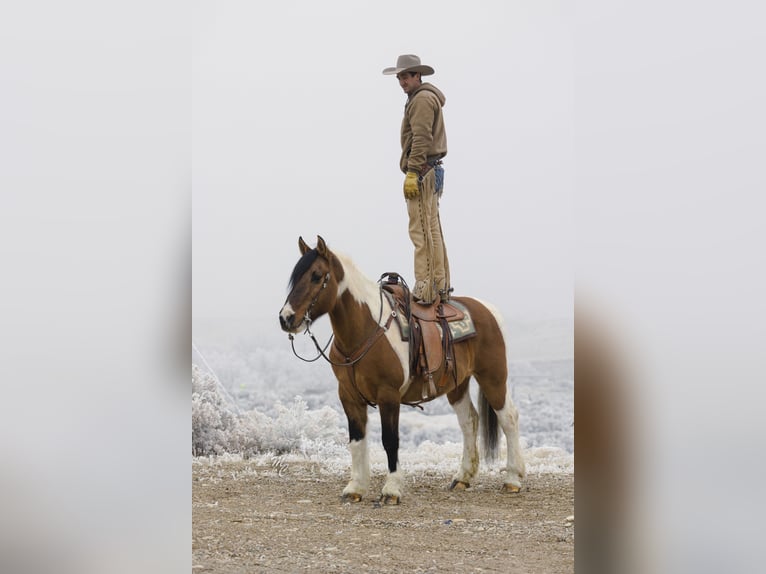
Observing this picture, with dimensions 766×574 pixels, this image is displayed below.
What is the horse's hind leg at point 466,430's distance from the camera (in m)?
4.61

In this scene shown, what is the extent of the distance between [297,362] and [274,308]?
34cm

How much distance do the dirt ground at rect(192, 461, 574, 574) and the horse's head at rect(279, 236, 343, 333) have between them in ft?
2.97

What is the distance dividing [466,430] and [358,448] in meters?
0.61

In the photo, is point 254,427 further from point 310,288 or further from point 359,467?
point 310,288

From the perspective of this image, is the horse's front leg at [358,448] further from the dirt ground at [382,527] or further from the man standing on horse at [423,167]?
the man standing on horse at [423,167]

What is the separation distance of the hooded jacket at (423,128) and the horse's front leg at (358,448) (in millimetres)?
1141

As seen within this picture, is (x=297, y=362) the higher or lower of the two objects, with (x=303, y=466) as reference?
higher

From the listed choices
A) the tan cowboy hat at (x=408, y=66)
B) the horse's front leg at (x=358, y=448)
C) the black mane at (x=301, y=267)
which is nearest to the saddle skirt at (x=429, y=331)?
the horse's front leg at (x=358, y=448)

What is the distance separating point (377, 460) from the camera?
4.87 m

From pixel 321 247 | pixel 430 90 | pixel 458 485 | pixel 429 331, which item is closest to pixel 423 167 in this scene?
pixel 430 90
